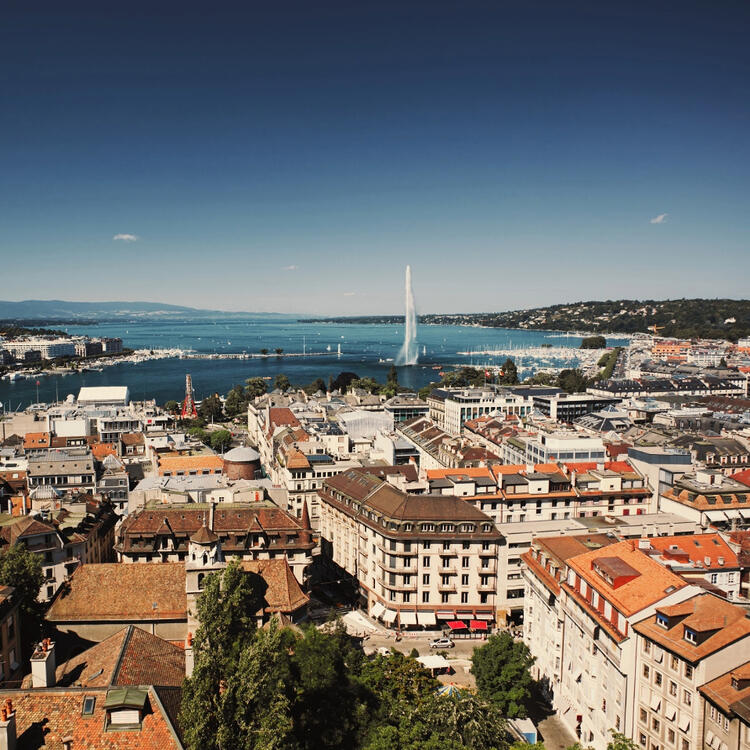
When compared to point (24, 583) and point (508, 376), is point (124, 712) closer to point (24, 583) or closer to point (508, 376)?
point (24, 583)

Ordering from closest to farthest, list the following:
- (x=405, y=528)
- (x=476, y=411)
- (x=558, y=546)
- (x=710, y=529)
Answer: (x=558, y=546) → (x=405, y=528) → (x=710, y=529) → (x=476, y=411)

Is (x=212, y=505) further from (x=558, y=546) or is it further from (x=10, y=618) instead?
(x=558, y=546)

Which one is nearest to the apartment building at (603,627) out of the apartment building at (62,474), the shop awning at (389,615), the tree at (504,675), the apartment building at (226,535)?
the tree at (504,675)

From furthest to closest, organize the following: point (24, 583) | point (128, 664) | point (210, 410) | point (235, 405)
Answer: point (235, 405) < point (210, 410) < point (24, 583) < point (128, 664)

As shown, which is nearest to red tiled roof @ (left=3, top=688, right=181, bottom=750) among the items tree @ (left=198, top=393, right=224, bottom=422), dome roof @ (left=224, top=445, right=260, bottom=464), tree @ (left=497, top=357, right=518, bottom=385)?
dome roof @ (left=224, top=445, right=260, bottom=464)

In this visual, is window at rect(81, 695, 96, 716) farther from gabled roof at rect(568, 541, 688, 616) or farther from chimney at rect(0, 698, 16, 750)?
gabled roof at rect(568, 541, 688, 616)

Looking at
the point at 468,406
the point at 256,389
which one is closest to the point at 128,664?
the point at 468,406

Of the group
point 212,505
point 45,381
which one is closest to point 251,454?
point 212,505

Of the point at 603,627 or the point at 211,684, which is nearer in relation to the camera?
the point at 211,684
